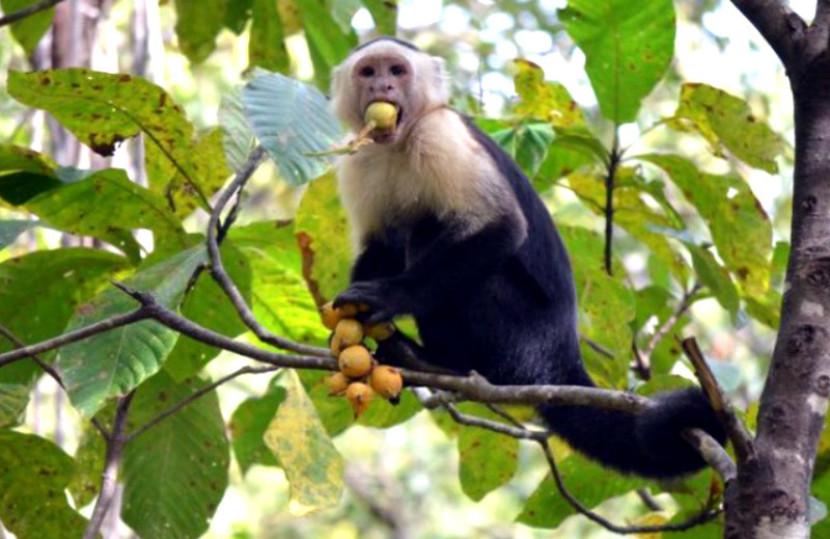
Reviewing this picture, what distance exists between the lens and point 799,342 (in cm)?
238

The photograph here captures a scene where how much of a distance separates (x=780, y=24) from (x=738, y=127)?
1.16m

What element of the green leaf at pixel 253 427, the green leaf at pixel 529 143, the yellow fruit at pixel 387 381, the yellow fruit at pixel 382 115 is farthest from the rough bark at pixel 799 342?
the green leaf at pixel 253 427

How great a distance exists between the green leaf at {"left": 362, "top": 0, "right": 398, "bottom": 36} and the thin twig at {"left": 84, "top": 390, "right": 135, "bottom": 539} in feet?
5.57

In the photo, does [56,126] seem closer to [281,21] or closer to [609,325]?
[281,21]

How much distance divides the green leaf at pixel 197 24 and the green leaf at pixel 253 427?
4.47 feet

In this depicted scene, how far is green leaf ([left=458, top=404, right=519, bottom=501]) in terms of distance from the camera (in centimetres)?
416

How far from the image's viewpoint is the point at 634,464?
11.6 feet

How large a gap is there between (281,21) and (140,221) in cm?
155

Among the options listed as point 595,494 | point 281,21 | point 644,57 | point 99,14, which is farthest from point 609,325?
point 99,14

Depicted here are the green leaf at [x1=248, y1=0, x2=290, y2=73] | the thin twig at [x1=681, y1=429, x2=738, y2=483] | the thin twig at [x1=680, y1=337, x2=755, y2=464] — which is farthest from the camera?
the green leaf at [x1=248, y1=0, x2=290, y2=73]

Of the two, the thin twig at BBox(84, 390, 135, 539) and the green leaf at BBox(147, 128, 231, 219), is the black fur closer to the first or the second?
the green leaf at BBox(147, 128, 231, 219)

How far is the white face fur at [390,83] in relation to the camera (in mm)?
4137

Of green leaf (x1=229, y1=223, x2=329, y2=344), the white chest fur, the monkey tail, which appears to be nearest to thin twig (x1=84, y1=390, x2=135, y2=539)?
green leaf (x1=229, y1=223, x2=329, y2=344)

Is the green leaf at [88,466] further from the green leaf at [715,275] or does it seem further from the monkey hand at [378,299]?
the green leaf at [715,275]
